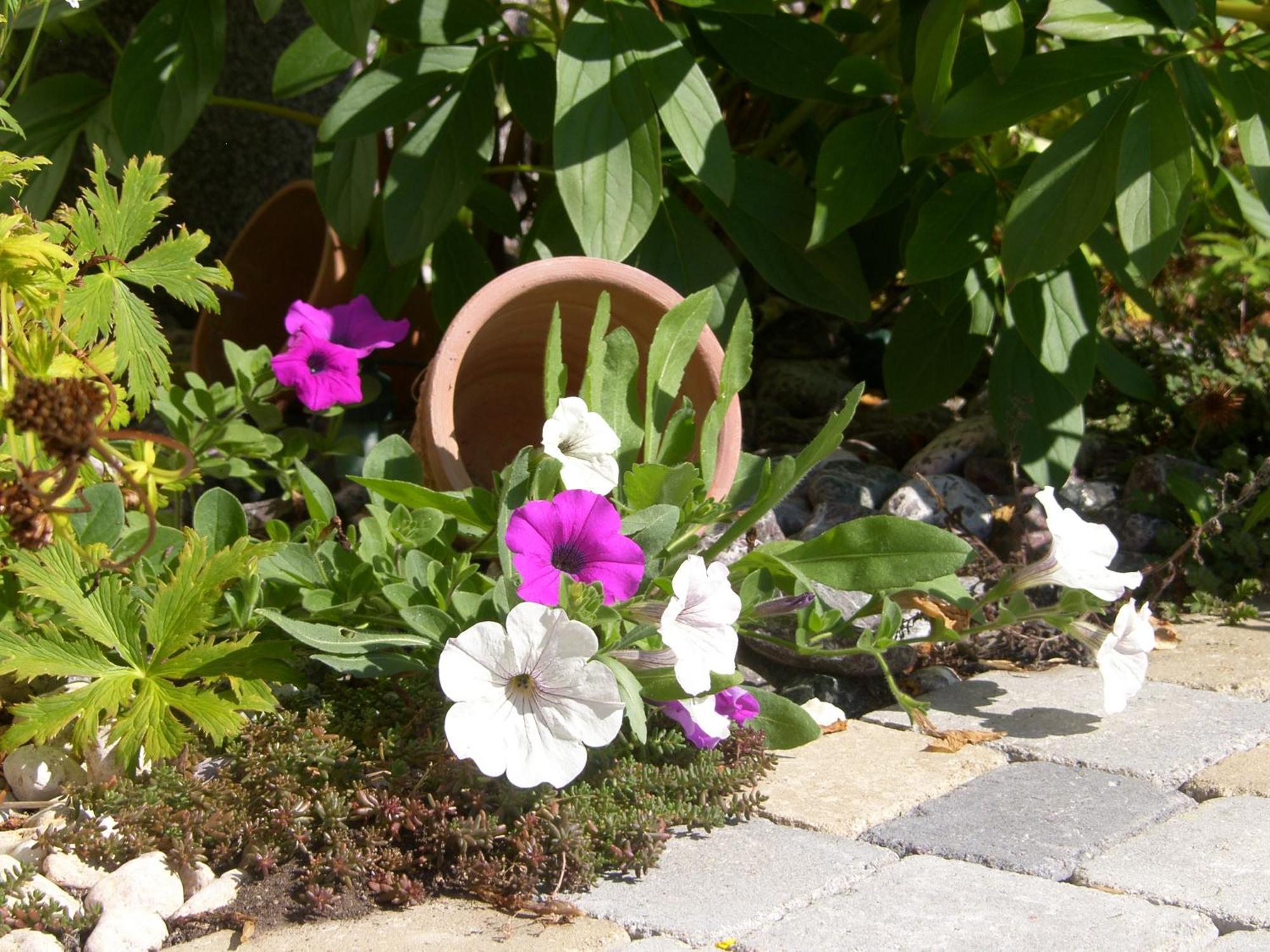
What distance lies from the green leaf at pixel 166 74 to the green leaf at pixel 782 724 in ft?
4.70

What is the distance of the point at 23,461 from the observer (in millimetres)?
1305

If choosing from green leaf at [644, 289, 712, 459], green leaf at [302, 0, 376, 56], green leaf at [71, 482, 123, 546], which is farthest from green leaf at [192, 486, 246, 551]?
green leaf at [302, 0, 376, 56]

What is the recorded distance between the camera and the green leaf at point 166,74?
7.21ft

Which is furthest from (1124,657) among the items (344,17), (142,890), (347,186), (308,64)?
(308,64)

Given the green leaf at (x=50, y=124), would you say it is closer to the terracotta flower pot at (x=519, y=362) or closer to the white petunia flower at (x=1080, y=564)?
the terracotta flower pot at (x=519, y=362)

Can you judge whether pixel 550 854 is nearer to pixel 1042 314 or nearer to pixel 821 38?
pixel 1042 314

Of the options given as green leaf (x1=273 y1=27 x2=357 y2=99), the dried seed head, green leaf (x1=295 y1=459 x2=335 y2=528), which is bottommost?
green leaf (x1=295 y1=459 x2=335 y2=528)

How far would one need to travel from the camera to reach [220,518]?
1.58 metres

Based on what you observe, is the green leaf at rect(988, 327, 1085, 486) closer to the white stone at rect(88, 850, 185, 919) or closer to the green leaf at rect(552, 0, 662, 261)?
the green leaf at rect(552, 0, 662, 261)

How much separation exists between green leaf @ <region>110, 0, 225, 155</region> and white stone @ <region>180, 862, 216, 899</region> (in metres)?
1.40

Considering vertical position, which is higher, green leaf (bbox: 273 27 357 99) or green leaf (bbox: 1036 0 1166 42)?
green leaf (bbox: 1036 0 1166 42)

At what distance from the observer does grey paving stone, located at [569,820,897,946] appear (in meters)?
1.17

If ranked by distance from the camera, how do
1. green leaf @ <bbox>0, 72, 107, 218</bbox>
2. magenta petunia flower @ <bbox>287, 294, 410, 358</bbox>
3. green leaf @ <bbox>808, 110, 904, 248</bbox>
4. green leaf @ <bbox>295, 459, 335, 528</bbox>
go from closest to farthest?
green leaf @ <bbox>295, 459, 335, 528</bbox>, green leaf @ <bbox>808, 110, 904, 248</bbox>, magenta petunia flower @ <bbox>287, 294, 410, 358</bbox>, green leaf @ <bbox>0, 72, 107, 218</bbox>

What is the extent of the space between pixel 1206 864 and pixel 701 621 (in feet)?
1.81
